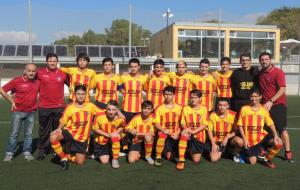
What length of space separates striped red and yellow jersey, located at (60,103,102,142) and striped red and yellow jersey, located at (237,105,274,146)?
2202 mm

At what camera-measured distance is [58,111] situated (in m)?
5.74

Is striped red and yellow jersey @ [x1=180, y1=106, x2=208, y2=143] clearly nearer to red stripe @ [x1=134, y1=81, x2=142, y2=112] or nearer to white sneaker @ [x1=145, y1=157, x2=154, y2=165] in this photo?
white sneaker @ [x1=145, y1=157, x2=154, y2=165]

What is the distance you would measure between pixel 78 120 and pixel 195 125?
1.71m

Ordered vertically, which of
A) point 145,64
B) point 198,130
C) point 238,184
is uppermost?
point 145,64

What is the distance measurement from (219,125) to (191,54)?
2038cm

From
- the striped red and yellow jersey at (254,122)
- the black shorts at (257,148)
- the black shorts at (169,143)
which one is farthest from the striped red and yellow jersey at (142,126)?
the black shorts at (257,148)

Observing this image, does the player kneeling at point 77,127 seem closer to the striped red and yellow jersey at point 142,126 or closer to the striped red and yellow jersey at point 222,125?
the striped red and yellow jersey at point 142,126

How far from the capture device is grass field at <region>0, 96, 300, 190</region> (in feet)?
14.1

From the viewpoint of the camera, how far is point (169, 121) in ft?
18.1

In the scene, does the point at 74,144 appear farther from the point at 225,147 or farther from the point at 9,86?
the point at 225,147

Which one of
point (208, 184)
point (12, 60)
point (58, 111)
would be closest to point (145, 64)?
point (12, 60)

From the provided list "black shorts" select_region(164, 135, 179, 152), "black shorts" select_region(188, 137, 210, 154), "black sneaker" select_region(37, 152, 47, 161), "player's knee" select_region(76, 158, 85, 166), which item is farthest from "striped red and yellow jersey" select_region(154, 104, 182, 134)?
"black sneaker" select_region(37, 152, 47, 161)

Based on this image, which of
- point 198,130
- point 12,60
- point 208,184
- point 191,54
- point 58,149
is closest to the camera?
point 208,184

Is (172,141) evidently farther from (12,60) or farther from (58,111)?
(12,60)
